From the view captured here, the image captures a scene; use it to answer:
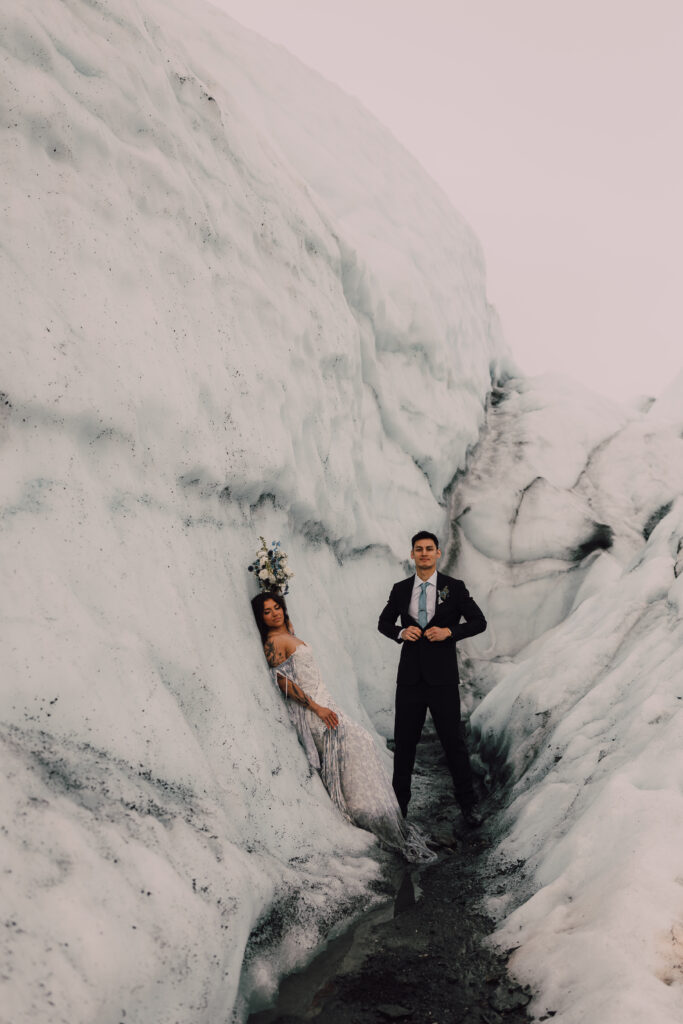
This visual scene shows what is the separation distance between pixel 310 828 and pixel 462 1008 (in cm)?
123

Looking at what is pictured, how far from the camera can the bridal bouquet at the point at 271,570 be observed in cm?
397

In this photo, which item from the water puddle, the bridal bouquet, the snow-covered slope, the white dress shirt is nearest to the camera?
the snow-covered slope

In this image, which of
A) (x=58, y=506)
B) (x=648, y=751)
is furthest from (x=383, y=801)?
(x=58, y=506)

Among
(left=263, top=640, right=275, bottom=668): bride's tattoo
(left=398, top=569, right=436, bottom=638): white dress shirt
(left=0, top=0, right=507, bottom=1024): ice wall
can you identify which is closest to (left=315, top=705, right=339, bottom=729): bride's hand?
(left=0, top=0, right=507, bottom=1024): ice wall

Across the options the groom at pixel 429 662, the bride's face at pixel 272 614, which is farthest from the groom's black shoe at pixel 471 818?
the bride's face at pixel 272 614

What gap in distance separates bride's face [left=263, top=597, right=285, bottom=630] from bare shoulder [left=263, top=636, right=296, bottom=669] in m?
0.07

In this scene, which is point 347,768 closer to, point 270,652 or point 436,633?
point 270,652

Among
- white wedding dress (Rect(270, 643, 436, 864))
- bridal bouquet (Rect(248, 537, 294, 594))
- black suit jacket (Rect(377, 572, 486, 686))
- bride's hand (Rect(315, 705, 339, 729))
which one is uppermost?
black suit jacket (Rect(377, 572, 486, 686))

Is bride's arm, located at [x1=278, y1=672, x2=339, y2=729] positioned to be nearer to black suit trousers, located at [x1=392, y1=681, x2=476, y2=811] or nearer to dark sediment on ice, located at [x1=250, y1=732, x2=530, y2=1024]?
black suit trousers, located at [x1=392, y1=681, x2=476, y2=811]

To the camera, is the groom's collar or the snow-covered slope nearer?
the snow-covered slope

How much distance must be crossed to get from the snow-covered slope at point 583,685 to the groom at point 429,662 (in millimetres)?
436

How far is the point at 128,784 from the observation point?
2352 mm

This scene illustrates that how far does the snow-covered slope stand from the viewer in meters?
2.28

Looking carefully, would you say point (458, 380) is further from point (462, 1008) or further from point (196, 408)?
point (462, 1008)
